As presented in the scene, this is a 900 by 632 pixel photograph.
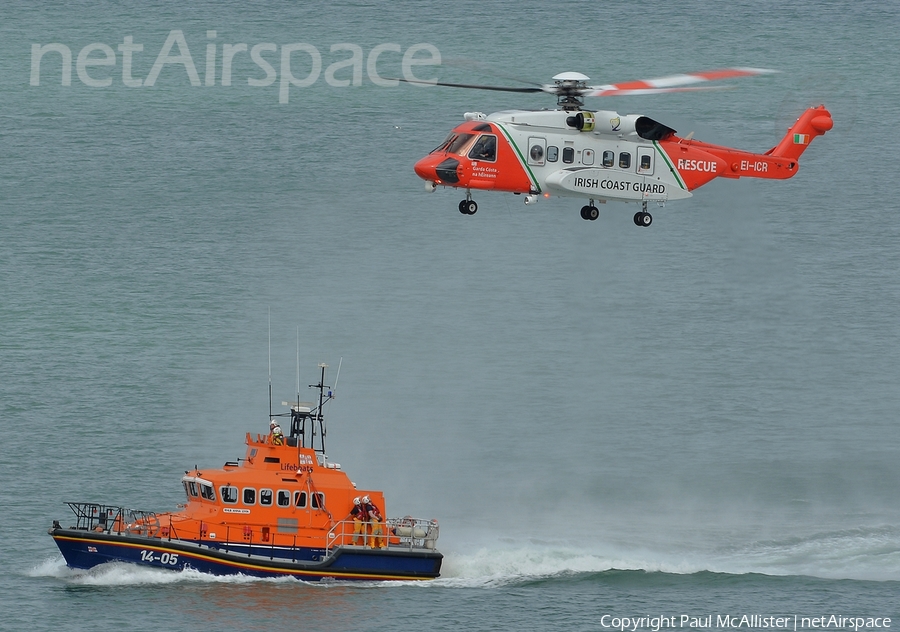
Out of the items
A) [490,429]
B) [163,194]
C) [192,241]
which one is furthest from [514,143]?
[163,194]

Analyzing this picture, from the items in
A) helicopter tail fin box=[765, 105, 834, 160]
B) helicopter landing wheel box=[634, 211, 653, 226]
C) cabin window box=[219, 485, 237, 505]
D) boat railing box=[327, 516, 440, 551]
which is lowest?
boat railing box=[327, 516, 440, 551]

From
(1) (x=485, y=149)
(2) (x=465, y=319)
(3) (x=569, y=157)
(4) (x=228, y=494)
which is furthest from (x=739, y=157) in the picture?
(2) (x=465, y=319)

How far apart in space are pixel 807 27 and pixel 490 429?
224ft

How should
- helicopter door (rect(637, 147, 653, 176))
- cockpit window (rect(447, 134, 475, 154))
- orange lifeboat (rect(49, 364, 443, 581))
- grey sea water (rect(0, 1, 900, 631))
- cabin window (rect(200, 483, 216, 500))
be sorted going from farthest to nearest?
grey sea water (rect(0, 1, 900, 631)) < orange lifeboat (rect(49, 364, 443, 581)) < cabin window (rect(200, 483, 216, 500)) < helicopter door (rect(637, 147, 653, 176)) < cockpit window (rect(447, 134, 475, 154))

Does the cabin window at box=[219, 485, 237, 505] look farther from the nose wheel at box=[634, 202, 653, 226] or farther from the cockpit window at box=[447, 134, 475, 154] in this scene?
the nose wheel at box=[634, 202, 653, 226]

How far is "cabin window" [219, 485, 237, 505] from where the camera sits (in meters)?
50.6

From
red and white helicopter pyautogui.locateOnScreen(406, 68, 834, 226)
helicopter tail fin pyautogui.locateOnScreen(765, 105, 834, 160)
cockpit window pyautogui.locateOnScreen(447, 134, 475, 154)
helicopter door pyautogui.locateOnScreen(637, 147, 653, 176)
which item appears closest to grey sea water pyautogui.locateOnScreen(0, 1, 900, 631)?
helicopter tail fin pyautogui.locateOnScreen(765, 105, 834, 160)

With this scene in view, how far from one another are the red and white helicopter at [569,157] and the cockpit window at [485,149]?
1.0 inches

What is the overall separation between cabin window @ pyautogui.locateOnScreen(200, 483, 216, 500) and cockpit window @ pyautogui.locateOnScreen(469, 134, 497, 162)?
13905 mm

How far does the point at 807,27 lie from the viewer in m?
130

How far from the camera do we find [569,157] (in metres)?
43.9

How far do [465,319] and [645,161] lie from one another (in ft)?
133

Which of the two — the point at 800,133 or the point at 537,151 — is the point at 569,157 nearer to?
the point at 537,151

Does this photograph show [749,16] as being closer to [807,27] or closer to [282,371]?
[807,27]
